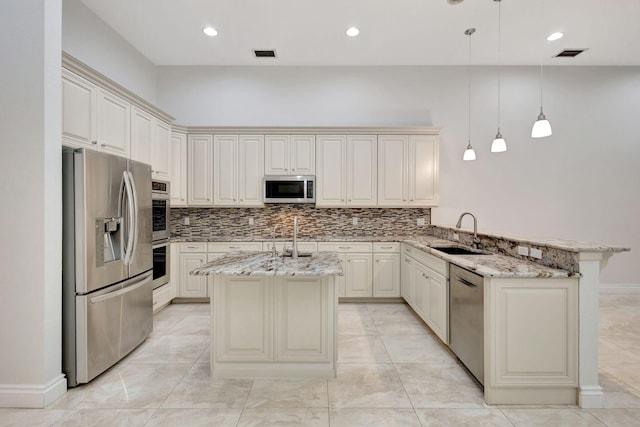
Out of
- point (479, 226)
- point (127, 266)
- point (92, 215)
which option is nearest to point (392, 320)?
point (479, 226)

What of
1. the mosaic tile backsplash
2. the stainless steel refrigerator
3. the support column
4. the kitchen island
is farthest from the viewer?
the mosaic tile backsplash

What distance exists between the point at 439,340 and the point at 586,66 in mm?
4866

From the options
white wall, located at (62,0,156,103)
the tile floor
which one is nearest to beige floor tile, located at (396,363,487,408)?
the tile floor

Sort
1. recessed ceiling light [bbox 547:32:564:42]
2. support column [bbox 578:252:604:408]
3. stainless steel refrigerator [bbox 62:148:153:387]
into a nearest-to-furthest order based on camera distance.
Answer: support column [bbox 578:252:604:408] < stainless steel refrigerator [bbox 62:148:153:387] < recessed ceiling light [bbox 547:32:564:42]

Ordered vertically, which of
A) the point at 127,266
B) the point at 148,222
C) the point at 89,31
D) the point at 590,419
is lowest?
the point at 590,419

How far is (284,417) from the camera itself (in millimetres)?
2039

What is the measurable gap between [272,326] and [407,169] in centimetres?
314

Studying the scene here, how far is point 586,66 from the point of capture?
4898mm

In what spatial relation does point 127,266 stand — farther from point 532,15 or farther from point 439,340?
point 532,15

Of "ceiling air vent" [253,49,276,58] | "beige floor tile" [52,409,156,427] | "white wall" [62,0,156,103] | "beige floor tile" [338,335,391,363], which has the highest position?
"ceiling air vent" [253,49,276,58]

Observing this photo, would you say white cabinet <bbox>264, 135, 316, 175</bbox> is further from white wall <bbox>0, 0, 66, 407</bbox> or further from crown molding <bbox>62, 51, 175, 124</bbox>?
white wall <bbox>0, 0, 66, 407</bbox>

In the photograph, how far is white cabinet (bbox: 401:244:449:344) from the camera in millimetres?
2941

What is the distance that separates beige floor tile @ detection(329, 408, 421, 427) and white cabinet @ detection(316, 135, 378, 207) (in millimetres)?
2959

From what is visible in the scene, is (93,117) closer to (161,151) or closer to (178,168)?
(161,151)
